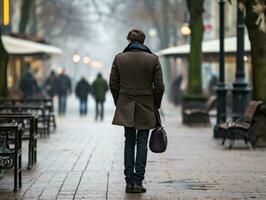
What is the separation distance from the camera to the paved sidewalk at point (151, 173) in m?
10.1

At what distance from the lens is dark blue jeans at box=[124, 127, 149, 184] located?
407 inches

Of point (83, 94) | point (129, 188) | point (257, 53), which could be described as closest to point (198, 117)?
point (257, 53)

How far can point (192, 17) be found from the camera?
27719 mm

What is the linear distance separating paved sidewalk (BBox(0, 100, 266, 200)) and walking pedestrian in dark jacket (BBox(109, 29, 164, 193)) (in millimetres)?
418

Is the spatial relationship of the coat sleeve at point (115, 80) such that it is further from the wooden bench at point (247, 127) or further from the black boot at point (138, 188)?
the wooden bench at point (247, 127)

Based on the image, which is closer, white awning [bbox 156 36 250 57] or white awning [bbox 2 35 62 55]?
white awning [bbox 156 36 250 57]

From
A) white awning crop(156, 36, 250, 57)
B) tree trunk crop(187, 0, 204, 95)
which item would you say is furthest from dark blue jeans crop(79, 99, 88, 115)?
tree trunk crop(187, 0, 204, 95)

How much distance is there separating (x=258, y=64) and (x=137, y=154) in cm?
Answer: 775

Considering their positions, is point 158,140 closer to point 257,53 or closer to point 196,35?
point 257,53

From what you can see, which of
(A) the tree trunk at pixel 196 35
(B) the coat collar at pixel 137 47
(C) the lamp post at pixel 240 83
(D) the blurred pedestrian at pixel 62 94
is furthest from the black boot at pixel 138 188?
(D) the blurred pedestrian at pixel 62 94

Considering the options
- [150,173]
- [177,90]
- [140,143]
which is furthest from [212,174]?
[177,90]

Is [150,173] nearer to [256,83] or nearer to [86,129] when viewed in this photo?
[256,83]

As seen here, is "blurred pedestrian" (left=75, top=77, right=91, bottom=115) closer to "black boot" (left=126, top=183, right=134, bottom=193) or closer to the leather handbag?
the leather handbag

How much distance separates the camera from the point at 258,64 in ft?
57.7
